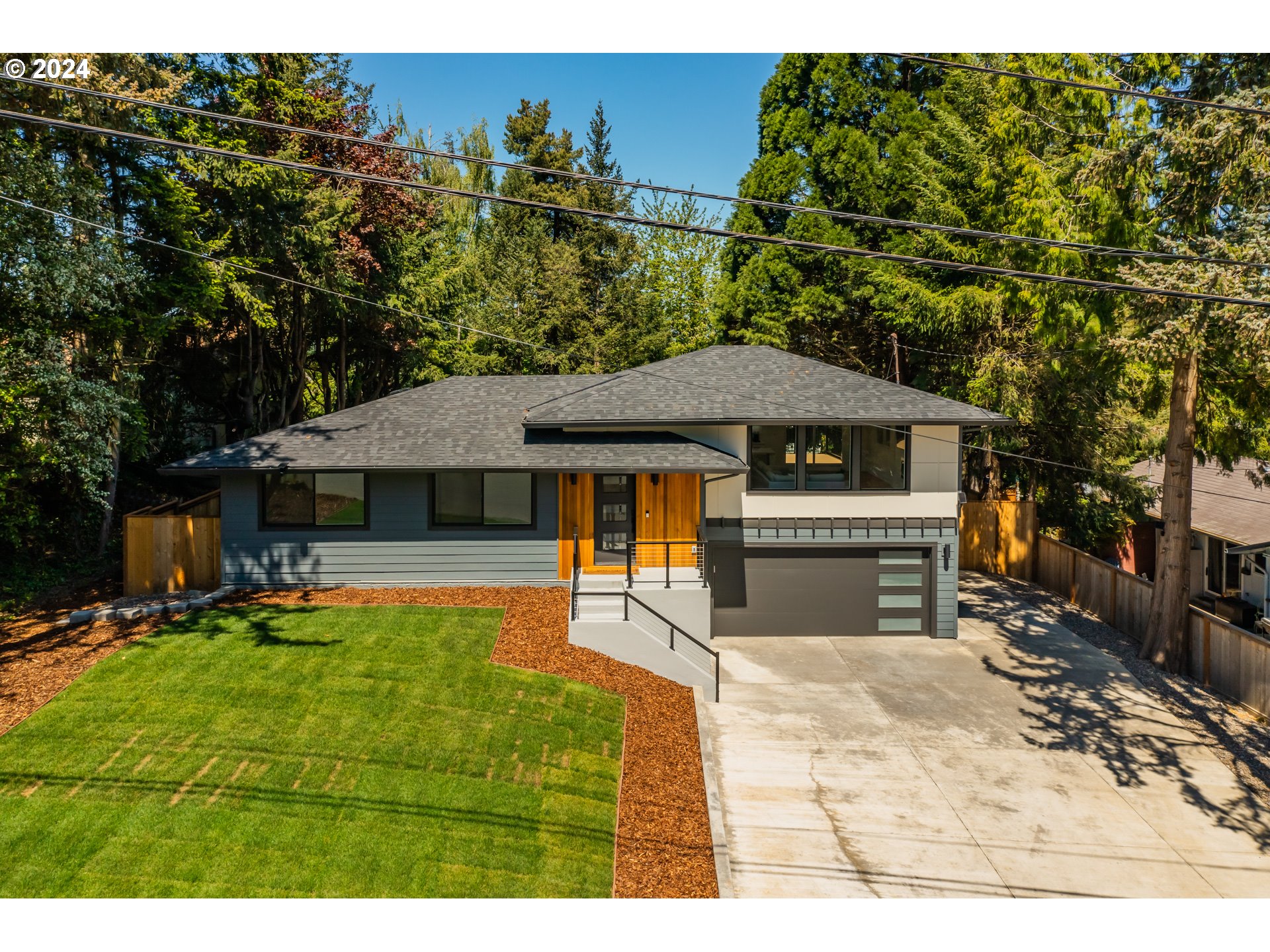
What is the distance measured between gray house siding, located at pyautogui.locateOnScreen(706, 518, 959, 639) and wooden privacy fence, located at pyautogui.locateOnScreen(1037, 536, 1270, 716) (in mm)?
4179

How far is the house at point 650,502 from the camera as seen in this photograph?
14086 millimetres

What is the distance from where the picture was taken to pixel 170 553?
13930mm

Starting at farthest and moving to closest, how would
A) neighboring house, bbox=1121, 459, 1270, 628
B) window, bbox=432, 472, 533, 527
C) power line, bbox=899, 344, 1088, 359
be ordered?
neighboring house, bbox=1121, 459, 1270, 628 → power line, bbox=899, 344, 1088, 359 → window, bbox=432, 472, 533, 527

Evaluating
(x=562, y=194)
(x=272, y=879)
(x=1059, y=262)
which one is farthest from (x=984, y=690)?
(x=562, y=194)

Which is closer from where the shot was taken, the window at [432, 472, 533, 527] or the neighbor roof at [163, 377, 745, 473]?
the neighbor roof at [163, 377, 745, 473]

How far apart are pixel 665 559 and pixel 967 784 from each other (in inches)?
254

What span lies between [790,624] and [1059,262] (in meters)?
9.61

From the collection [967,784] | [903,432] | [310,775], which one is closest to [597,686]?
[310,775]

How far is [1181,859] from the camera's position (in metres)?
7.81

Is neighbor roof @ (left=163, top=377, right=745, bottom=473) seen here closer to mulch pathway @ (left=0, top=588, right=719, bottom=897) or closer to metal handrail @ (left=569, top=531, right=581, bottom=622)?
metal handrail @ (left=569, top=531, right=581, bottom=622)

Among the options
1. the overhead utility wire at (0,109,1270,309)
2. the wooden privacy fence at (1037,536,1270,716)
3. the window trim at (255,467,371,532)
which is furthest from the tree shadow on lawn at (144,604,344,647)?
the wooden privacy fence at (1037,536,1270,716)

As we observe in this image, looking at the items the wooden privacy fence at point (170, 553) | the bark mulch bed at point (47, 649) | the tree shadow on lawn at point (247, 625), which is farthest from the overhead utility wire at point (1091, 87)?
the wooden privacy fence at point (170, 553)

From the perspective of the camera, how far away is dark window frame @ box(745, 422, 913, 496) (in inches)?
596

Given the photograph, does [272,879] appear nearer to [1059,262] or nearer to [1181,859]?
[1181,859]
